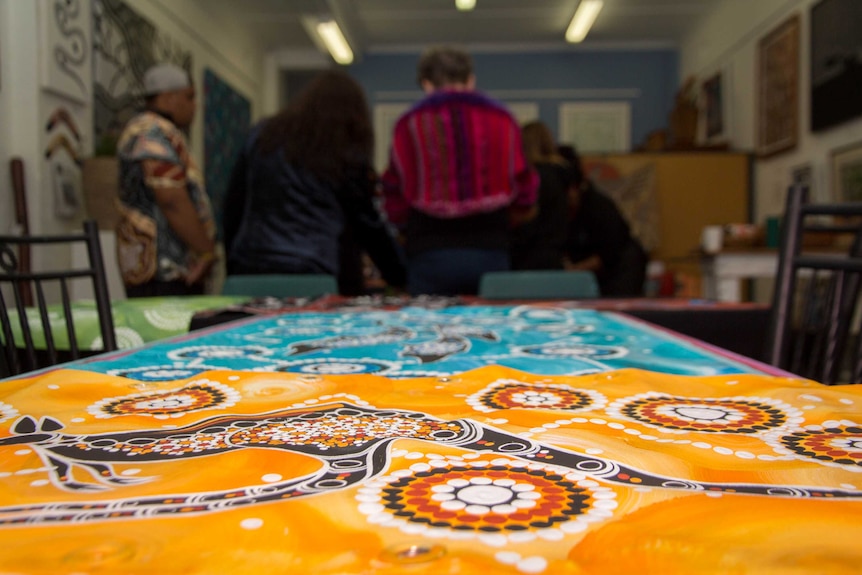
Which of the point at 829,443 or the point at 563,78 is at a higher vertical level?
the point at 563,78

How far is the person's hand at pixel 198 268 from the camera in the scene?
90.8 inches

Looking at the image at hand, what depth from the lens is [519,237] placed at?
9.04 ft

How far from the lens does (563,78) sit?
25.2 feet

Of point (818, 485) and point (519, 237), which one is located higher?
point (519, 237)

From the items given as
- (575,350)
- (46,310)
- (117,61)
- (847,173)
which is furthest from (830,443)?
(117,61)

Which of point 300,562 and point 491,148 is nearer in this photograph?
point 300,562

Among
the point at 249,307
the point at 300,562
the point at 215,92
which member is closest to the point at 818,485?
the point at 300,562

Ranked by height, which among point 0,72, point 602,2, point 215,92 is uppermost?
point 602,2

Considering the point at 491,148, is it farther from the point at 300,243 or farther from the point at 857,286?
the point at 857,286

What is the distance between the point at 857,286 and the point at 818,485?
936 millimetres

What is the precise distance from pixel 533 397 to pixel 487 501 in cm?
31

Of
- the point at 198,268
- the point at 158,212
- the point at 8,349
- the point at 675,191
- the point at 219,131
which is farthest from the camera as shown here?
the point at 219,131

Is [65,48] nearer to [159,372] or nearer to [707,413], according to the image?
[159,372]

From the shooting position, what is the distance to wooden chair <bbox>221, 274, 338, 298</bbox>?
2.09 meters
